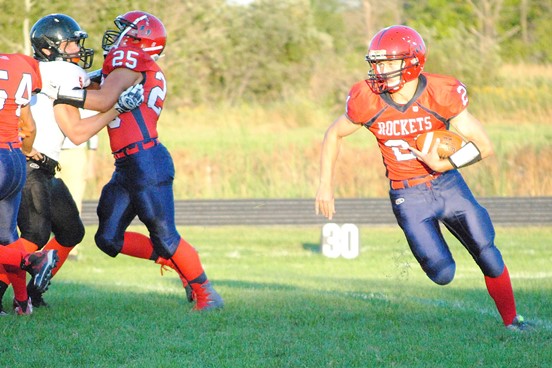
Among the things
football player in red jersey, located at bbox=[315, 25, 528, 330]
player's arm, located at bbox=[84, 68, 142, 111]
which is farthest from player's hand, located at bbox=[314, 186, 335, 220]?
player's arm, located at bbox=[84, 68, 142, 111]

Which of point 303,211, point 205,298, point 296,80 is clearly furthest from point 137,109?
point 296,80

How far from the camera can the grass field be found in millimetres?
5324

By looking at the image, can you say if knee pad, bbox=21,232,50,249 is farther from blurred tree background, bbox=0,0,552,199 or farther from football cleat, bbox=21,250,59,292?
blurred tree background, bbox=0,0,552,199

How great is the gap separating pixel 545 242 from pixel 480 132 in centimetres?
704

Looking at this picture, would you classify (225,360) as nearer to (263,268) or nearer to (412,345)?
(412,345)

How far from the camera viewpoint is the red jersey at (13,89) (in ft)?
19.4

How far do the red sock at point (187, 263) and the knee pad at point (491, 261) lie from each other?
1858 millimetres

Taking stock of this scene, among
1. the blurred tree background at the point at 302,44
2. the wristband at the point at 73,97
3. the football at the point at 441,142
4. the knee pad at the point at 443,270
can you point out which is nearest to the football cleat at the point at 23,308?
the wristband at the point at 73,97

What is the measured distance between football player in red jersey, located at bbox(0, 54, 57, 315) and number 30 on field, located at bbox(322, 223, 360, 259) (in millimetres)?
5435

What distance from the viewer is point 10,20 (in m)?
Answer: 17.1

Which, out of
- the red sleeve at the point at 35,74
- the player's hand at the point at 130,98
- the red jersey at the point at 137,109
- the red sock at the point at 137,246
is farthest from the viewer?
the red sock at the point at 137,246

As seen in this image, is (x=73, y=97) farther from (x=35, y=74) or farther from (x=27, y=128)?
(x=27, y=128)

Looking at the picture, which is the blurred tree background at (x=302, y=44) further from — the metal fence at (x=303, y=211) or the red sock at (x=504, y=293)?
the red sock at (x=504, y=293)

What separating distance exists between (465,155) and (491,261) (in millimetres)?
636
